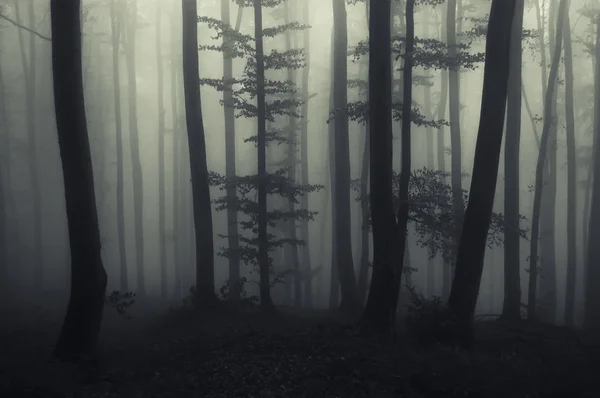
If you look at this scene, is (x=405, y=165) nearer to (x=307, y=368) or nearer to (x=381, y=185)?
(x=381, y=185)

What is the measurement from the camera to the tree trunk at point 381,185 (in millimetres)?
11117

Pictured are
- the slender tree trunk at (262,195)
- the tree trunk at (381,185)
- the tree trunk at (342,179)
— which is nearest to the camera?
the tree trunk at (381,185)

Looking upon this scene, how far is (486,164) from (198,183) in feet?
28.3

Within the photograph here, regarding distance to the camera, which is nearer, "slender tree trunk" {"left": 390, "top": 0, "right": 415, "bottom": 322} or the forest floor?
the forest floor

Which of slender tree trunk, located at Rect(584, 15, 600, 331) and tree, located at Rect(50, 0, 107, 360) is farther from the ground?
tree, located at Rect(50, 0, 107, 360)

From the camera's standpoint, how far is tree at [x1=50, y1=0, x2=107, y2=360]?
960 cm

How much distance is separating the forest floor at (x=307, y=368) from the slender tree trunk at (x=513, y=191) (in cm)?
436

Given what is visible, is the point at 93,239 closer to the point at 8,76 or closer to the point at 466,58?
the point at 466,58

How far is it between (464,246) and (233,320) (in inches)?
262

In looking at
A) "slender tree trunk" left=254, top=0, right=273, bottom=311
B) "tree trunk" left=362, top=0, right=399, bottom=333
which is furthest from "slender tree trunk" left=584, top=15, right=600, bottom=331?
"slender tree trunk" left=254, top=0, right=273, bottom=311

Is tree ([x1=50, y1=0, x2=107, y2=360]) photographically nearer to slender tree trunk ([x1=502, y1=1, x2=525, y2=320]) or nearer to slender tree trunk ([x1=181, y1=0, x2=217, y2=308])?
slender tree trunk ([x1=181, y1=0, x2=217, y2=308])

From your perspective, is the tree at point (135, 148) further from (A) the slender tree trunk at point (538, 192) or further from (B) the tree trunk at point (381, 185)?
(B) the tree trunk at point (381, 185)

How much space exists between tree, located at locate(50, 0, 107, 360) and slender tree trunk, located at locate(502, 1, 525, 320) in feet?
39.5

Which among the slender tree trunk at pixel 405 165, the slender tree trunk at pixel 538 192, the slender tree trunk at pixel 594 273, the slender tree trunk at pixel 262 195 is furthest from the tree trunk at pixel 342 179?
the slender tree trunk at pixel 594 273
